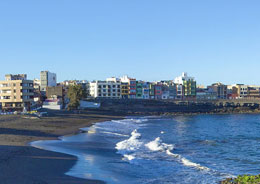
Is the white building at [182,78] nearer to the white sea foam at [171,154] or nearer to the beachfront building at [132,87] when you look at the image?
the beachfront building at [132,87]

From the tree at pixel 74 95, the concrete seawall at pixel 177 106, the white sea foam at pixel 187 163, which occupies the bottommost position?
the white sea foam at pixel 187 163

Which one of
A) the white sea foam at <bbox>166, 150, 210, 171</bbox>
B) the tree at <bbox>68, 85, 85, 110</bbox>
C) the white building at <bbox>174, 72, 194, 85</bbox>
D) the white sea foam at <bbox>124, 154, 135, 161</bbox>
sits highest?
the white building at <bbox>174, 72, 194, 85</bbox>

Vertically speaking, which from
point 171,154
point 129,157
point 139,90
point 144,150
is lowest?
point 171,154

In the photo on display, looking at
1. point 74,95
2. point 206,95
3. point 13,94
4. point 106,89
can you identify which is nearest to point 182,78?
point 206,95

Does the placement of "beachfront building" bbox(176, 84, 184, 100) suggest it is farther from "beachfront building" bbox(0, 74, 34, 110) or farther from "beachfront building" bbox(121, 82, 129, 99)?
"beachfront building" bbox(0, 74, 34, 110)

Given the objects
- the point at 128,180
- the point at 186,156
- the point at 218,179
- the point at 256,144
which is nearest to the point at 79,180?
the point at 128,180

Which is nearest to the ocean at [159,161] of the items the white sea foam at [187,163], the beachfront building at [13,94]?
the white sea foam at [187,163]

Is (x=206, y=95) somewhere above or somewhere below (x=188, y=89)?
below

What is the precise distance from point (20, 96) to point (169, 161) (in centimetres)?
6168

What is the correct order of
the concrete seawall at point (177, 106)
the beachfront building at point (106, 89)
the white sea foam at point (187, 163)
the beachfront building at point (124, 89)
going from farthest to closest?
the beachfront building at point (124, 89) < the beachfront building at point (106, 89) < the concrete seawall at point (177, 106) < the white sea foam at point (187, 163)

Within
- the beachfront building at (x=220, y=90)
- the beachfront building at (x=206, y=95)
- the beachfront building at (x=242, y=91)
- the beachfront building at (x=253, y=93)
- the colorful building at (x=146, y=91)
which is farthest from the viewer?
the beachfront building at (x=242, y=91)

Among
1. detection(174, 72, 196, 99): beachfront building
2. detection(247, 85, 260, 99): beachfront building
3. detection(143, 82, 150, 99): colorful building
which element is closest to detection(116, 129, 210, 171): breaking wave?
detection(143, 82, 150, 99): colorful building

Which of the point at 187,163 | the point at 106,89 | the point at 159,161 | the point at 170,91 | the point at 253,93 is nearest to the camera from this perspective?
the point at 187,163

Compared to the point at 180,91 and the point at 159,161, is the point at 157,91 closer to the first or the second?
the point at 180,91
